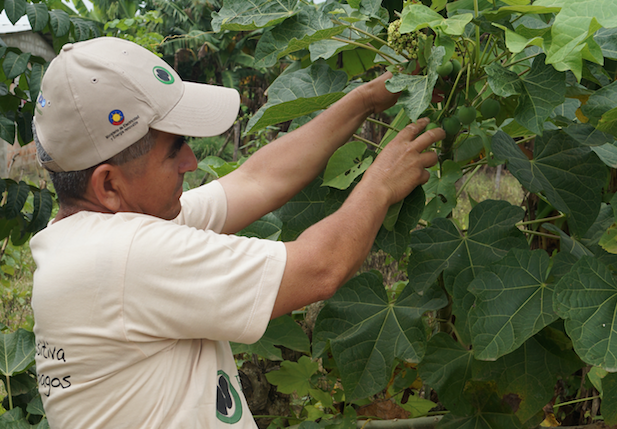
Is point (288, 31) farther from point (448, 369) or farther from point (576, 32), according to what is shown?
point (448, 369)

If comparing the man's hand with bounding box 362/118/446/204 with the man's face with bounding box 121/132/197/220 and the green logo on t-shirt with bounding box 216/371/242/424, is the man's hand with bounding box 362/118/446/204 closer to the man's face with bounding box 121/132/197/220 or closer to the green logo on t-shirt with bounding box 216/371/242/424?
the man's face with bounding box 121/132/197/220

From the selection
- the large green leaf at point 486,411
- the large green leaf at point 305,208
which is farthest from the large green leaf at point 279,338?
the large green leaf at point 486,411

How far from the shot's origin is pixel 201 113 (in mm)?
1456

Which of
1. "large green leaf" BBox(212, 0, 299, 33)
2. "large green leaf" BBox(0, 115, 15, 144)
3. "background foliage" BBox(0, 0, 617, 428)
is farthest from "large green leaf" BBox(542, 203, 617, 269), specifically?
"large green leaf" BBox(0, 115, 15, 144)

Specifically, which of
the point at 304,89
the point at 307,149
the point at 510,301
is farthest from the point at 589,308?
the point at 304,89

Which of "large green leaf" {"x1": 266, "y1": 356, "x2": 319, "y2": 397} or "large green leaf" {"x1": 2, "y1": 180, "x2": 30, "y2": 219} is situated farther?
"large green leaf" {"x1": 2, "y1": 180, "x2": 30, "y2": 219}

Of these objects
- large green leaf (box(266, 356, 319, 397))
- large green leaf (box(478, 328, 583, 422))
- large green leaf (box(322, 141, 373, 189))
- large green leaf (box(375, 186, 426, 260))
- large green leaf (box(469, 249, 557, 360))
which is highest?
A: large green leaf (box(322, 141, 373, 189))

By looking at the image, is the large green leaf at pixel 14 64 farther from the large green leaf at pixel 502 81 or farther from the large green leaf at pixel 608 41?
the large green leaf at pixel 608 41

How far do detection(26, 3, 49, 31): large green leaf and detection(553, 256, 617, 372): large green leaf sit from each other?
2.21m

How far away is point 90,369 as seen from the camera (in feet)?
4.14

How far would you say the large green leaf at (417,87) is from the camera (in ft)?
3.96

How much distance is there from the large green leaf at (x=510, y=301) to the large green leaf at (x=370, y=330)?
0.60 ft

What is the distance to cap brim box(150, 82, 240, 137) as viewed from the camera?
139 centimetres

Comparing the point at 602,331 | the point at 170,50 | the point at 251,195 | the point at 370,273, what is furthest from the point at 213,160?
the point at 170,50
